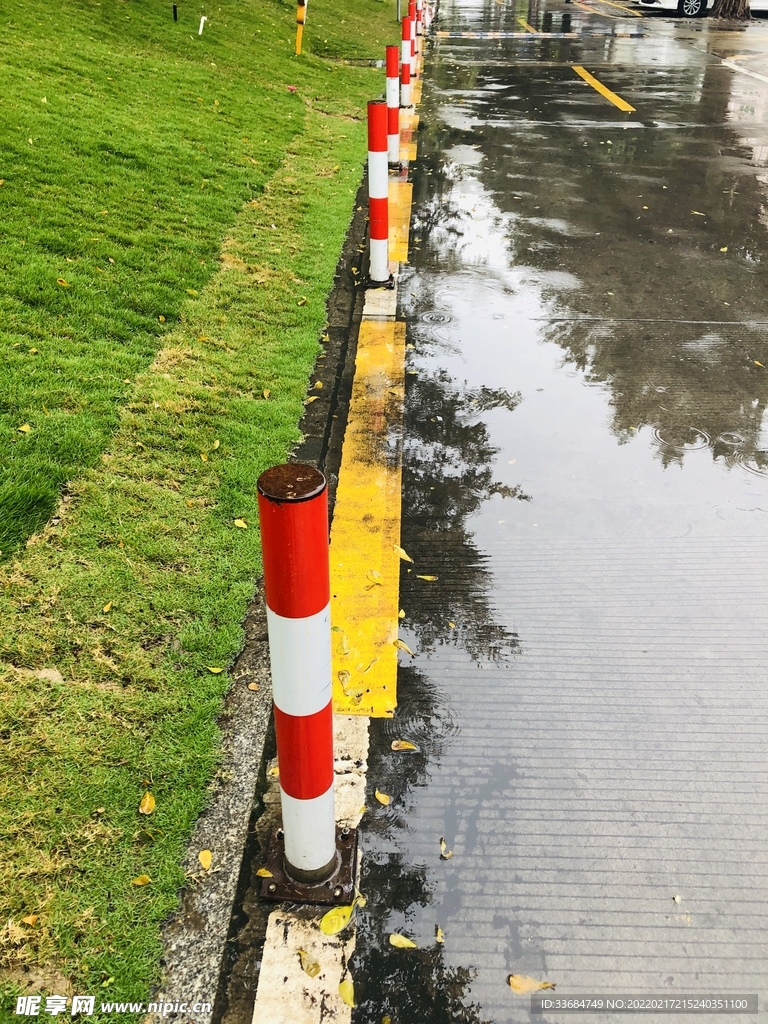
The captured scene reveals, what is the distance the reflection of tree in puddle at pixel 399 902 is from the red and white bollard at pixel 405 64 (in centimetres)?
1139

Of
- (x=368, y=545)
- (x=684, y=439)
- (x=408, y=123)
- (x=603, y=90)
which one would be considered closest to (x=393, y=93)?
(x=408, y=123)

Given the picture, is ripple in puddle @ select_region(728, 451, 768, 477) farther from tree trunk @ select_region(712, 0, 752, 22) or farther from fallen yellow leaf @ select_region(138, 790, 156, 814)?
tree trunk @ select_region(712, 0, 752, 22)

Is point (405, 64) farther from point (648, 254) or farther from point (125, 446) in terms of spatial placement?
point (125, 446)

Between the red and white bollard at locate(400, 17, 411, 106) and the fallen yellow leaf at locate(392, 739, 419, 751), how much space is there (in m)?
11.4

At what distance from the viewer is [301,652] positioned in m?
2.02

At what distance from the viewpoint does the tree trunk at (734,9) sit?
25812 mm

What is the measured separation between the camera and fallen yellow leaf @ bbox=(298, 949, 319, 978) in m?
2.20

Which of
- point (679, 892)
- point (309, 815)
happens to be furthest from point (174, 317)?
point (679, 892)

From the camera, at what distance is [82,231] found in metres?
5.98

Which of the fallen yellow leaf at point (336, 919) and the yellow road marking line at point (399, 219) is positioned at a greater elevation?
the yellow road marking line at point (399, 219)

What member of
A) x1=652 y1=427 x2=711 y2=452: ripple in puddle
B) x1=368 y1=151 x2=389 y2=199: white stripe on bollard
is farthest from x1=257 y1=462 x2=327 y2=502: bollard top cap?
x1=368 y1=151 x2=389 y2=199: white stripe on bollard

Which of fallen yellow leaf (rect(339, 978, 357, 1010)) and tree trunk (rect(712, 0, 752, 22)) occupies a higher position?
tree trunk (rect(712, 0, 752, 22))

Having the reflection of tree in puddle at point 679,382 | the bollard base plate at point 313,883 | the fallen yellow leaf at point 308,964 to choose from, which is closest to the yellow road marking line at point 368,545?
the bollard base plate at point 313,883

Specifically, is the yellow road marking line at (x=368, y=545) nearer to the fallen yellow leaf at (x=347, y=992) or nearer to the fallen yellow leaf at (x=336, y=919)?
the fallen yellow leaf at (x=336, y=919)
